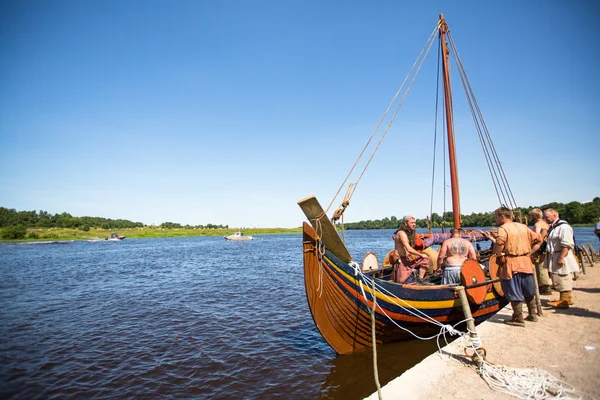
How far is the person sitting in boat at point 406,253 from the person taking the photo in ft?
25.9

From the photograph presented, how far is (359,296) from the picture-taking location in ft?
22.0

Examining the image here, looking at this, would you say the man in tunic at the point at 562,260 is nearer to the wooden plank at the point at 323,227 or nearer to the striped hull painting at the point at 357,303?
the striped hull painting at the point at 357,303

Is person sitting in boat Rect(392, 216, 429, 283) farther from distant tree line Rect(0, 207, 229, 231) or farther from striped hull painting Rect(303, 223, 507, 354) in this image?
distant tree line Rect(0, 207, 229, 231)

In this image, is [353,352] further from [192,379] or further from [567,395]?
[567,395]

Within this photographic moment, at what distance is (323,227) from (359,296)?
1.81 metres

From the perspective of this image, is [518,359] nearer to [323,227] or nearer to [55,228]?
[323,227]

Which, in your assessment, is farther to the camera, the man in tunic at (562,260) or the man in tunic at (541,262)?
the man in tunic at (541,262)

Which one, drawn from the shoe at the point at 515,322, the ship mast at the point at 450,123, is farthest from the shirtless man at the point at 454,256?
the ship mast at the point at 450,123

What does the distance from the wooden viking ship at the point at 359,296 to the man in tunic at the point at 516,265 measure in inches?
30.6

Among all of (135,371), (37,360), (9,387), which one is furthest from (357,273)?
(37,360)

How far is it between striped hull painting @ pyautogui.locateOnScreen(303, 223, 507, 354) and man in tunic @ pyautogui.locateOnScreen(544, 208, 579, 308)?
4.67 ft

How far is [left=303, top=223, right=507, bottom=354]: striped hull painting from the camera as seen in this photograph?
6586 mm

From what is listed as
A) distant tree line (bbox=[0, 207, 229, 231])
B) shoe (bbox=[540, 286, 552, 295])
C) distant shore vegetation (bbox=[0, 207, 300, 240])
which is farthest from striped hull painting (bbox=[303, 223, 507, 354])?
distant tree line (bbox=[0, 207, 229, 231])

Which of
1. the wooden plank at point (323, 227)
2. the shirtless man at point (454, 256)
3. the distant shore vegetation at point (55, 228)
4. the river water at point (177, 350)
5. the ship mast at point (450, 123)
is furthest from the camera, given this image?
the distant shore vegetation at point (55, 228)
